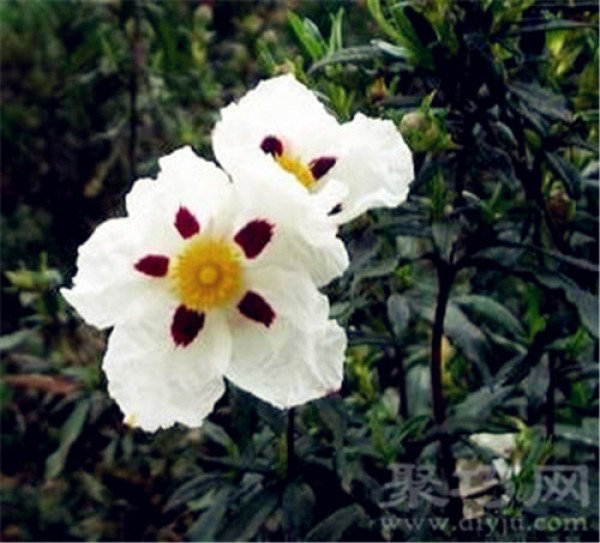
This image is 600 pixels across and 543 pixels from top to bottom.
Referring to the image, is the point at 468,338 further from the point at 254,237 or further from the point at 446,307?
the point at 254,237

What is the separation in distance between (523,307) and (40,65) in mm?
1443

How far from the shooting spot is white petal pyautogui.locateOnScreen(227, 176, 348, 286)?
1.20 meters

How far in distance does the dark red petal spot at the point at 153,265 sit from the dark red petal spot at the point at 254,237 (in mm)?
67

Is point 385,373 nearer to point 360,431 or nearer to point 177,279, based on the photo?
point 360,431

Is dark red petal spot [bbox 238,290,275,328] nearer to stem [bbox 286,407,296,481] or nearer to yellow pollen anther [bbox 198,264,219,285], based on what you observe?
yellow pollen anther [bbox 198,264,219,285]

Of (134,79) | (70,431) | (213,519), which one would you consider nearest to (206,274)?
(213,519)

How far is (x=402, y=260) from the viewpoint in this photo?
1.71 meters

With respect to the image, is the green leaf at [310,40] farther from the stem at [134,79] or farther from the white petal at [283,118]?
the stem at [134,79]

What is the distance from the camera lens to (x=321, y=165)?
1.28 m

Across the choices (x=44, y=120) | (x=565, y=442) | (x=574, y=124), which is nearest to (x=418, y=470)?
(x=565, y=442)

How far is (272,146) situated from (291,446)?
19.2 inches

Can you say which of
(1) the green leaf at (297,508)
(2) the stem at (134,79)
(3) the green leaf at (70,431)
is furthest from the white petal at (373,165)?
(2) the stem at (134,79)

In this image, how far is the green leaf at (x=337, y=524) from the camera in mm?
1743

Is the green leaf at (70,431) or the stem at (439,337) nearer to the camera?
the stem at (439,337)
